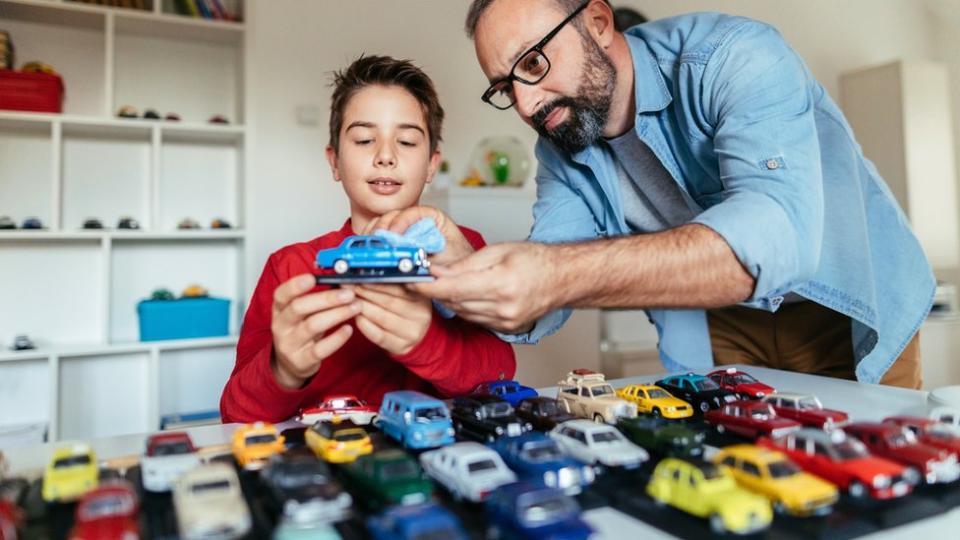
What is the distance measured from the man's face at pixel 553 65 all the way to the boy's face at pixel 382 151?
24cm

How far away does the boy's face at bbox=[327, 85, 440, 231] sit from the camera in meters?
1.61

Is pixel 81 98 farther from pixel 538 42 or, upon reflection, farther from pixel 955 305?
pixel 955 305

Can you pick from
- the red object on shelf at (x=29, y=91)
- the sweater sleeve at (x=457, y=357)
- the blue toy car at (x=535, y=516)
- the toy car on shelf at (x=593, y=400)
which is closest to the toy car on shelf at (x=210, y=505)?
the blue toy car at (x=535, y=516)

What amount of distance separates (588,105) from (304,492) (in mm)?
1172

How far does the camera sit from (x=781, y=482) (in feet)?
2.51

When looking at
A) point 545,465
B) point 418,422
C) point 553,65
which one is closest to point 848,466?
point 545,465

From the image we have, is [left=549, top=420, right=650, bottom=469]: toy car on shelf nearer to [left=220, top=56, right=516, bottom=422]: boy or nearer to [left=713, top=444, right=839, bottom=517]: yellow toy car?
[left=713, top=444, right=839, bottom=517]: yellow toy car

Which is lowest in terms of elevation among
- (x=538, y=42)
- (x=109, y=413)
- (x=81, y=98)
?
(x=109, y=413)

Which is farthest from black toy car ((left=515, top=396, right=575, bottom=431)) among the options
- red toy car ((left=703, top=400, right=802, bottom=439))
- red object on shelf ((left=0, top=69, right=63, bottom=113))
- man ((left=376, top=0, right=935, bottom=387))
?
red object on shelf ((left=0, top=69, right=63, bottom=113))

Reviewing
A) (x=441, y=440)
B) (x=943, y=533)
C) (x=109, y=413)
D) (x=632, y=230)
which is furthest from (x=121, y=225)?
(x=943, y=533)

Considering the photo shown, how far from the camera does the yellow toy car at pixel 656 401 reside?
3.89 feet

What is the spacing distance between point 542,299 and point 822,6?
492 centimetres

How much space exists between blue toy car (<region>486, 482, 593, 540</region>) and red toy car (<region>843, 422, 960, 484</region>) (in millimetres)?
477

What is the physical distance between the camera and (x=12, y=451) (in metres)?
1.07
